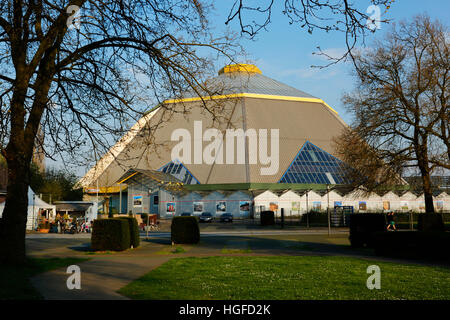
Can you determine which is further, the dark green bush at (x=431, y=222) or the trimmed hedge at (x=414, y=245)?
the dark green bush at (x=431, y=222)

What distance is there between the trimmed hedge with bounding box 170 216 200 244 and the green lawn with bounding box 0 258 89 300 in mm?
9591

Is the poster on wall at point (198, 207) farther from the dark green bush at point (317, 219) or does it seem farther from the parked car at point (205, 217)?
the dark green bush at point (317, 219)

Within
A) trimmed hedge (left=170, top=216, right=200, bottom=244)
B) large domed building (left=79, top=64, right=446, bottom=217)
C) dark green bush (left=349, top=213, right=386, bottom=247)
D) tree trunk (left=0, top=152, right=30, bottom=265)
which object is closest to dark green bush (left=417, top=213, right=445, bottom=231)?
dark green bush (left=349, top=213, right=386, bottom=247)

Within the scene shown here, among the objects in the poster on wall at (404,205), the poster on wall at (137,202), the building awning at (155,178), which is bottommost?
the poster on wall at (404,205)

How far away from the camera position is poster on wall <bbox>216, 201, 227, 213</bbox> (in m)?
53.2

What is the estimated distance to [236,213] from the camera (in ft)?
174

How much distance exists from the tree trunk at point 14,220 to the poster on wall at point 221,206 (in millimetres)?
42142

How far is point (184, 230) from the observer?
2219cm

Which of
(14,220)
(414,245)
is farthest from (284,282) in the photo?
(414,245)

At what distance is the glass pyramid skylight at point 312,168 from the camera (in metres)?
54.2

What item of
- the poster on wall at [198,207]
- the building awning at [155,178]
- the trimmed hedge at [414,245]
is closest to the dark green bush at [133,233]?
the trimmed hedge at [414,245]

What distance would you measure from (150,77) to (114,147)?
2321 millimetres

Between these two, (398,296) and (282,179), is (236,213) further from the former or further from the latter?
(398,296)

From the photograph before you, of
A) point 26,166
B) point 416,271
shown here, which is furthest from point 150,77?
point 416,271
